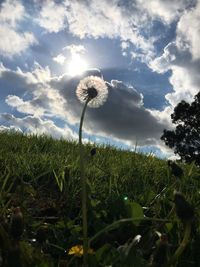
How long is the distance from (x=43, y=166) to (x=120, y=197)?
1.70 meters

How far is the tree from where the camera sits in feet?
112

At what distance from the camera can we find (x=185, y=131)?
3491 centimetres

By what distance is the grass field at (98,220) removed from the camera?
7.05 feet

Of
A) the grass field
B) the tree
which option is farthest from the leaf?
the tree

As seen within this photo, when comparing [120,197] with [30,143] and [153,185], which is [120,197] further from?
[30,143]

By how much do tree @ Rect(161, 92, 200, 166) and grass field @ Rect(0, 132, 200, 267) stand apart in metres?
29.0

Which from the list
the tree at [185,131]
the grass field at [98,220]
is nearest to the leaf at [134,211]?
the grass field at [98,220]

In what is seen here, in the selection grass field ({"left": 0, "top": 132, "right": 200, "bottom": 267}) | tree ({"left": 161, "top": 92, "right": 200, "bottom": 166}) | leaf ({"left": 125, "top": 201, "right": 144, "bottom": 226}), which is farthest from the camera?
tree ({"left": 161, "top": 92, "right": 200, "bottom": 166})

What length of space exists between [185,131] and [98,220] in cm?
3225

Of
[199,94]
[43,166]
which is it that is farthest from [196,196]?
[199,94]

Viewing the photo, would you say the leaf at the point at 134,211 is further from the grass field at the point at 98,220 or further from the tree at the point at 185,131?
the tree at the point at 185,131

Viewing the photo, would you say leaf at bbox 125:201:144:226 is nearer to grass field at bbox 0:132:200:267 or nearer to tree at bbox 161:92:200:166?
grass field at bbox 0:132:200:267

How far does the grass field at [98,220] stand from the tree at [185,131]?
28990mm

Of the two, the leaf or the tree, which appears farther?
the tree
